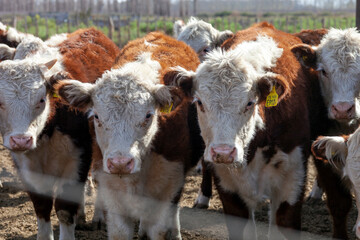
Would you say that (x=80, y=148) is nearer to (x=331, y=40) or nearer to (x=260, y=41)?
(x=260, y=41)

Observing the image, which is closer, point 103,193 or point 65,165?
point 103,193

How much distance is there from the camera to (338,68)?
175 inches

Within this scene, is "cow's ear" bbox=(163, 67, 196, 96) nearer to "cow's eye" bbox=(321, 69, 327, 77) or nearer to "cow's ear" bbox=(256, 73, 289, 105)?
"cow's ear" bbox=(256, 73, 289, 105)

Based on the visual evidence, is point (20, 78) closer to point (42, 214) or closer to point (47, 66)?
point (47, 66)

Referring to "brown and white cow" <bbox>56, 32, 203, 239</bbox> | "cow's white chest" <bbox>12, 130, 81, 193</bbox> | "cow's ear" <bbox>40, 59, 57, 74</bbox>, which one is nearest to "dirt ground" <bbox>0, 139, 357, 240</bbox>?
"cow's white chest" <bbox>12, 130, 81, 193</bbox>

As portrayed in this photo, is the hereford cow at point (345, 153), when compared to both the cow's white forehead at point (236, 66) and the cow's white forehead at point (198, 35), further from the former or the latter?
the cow's white forehead at point (198, 35)

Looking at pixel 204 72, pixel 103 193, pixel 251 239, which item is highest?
pixel 204 72

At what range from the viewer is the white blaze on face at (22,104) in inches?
156

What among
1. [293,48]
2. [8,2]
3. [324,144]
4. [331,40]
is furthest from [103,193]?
[8,2]

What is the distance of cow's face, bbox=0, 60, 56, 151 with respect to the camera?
3949 millimetres

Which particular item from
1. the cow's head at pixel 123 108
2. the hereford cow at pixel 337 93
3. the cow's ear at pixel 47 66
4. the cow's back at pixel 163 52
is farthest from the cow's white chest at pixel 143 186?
the hereford cow at pixel 337 93

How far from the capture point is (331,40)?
4.70m

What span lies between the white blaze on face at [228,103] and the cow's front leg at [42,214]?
5.73 feet

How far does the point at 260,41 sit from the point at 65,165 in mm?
2076
